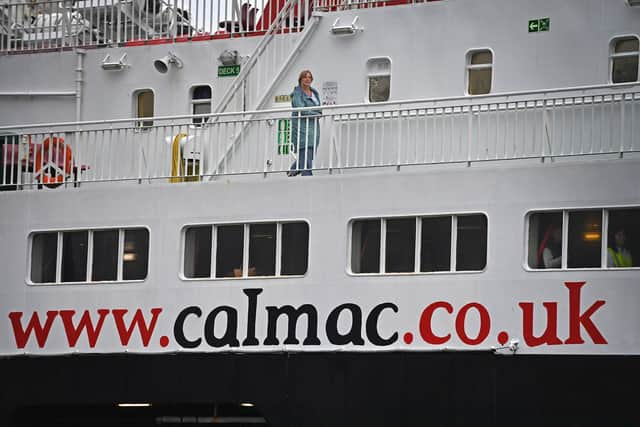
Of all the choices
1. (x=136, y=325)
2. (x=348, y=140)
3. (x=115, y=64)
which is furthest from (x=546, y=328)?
(x=115, y=64)

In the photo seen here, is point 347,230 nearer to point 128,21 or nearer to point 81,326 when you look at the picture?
point 81,326

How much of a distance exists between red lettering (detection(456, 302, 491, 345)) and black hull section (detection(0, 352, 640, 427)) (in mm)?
200

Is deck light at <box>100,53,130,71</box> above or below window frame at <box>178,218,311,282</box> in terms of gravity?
above

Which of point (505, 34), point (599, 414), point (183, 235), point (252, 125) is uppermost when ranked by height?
point (505, 34)

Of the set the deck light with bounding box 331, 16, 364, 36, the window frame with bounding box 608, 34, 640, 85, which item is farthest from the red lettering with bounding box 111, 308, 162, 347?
the window frame with bounding box 608, 34, 640, 85

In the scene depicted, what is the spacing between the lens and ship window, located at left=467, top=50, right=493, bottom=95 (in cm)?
1752

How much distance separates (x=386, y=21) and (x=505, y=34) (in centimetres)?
164

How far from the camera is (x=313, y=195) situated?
16797mm

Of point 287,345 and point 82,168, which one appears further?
point 82,168

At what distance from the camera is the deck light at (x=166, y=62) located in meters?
19.8

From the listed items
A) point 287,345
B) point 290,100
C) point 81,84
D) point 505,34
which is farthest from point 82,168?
point 505,34

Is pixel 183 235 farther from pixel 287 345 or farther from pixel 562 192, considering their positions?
pixel 562 192

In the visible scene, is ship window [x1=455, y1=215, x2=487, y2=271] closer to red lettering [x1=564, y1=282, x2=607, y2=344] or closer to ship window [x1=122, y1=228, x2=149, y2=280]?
red lettering [x1=564, y1=282, x2=607, y2=344]

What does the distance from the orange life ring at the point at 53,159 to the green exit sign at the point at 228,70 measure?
2.42 m
